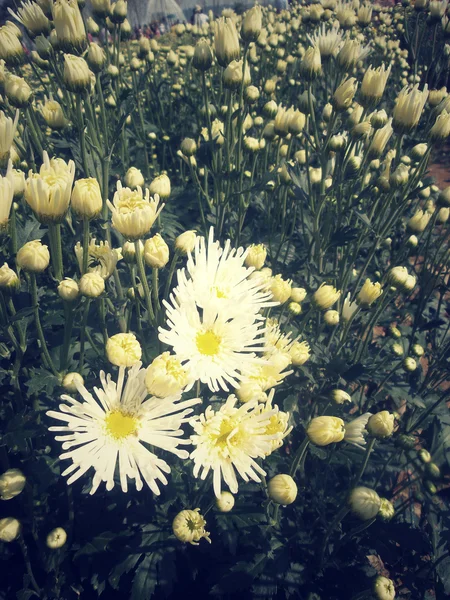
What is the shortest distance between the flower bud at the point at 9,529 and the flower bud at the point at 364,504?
1334 mm

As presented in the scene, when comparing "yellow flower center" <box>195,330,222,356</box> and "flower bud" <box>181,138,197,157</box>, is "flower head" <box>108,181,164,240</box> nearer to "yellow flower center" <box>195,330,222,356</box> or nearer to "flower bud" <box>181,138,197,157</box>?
"yellow flower center" <box>195,330,222,356</box>

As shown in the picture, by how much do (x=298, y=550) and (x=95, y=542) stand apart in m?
0.96

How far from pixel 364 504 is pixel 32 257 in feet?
4.86

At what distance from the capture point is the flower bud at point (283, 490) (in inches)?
57.2

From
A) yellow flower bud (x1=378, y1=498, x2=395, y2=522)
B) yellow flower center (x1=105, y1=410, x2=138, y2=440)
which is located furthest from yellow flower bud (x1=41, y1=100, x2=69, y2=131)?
yellow flower bud (x1=378, y1=498, x2=395, y2=522)

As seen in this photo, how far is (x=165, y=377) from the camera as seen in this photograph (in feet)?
3.76

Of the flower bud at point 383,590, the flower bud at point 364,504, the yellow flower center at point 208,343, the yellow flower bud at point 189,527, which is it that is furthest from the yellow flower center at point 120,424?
the flower bud at point 383,590

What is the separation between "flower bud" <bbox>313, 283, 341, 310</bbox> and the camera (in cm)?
195

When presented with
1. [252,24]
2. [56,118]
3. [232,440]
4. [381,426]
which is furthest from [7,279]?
[252,24]

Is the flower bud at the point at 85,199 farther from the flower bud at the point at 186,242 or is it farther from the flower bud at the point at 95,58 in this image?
the flower bud at the point at 95,58

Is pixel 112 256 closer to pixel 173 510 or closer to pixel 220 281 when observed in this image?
pixel 220 281

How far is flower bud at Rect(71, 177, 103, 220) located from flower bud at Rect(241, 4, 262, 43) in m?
1.65

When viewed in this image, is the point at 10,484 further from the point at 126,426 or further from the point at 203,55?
the point at 203,55

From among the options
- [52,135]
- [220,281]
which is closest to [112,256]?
[220,281]
